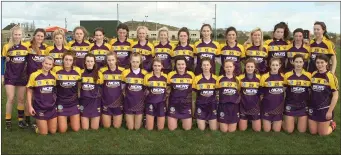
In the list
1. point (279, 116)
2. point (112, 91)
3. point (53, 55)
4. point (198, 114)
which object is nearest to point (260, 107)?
point (279, 116)

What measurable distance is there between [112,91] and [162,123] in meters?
1.06

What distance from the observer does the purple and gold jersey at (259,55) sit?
6688mm

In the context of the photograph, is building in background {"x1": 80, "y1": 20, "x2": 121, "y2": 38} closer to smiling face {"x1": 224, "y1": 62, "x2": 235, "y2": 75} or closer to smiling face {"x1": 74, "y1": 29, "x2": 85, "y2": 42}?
smiling face {"x1": 74, "y1": 29, "x2": 85, "y2": 42}

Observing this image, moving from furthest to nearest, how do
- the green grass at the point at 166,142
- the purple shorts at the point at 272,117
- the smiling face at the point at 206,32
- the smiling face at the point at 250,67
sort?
1. the smiling face at the point at 206,32
2. the purple shorts at the point at 272,117
3. the smiling face at the point at 250,67
4. the green grass at the point at 166,142

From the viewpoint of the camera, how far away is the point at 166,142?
5.61 meters

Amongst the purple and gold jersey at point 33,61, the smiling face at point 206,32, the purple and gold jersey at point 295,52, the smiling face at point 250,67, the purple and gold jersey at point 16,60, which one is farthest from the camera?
the smiling face at point 206,32

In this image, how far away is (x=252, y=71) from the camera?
20.1 ft

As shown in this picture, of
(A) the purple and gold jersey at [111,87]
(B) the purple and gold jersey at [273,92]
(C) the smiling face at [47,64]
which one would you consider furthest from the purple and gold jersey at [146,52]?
(B) the purple and gold jersey at [273,92]

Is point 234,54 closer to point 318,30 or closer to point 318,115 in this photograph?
point 318,30

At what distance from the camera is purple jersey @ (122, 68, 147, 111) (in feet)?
20.5

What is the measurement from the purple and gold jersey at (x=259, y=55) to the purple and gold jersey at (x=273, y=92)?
1.85 ft

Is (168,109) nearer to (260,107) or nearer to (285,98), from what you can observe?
(260,107)

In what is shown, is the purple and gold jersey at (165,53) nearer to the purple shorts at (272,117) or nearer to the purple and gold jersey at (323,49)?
the purple shorts at (272,117)

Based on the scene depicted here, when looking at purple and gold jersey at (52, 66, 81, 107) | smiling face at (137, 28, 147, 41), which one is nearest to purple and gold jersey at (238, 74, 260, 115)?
smiling face at (137, 28, 147, 41)
